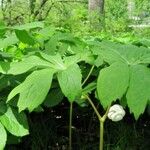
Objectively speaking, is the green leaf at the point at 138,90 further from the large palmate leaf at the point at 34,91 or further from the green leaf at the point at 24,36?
the green leaf at the point at 24,36

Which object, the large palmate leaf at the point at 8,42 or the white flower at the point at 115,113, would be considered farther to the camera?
the large palmate leaf at the point at 8,42

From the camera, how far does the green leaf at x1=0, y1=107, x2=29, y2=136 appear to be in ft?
5.23

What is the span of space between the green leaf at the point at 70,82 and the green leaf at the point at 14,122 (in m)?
0.25

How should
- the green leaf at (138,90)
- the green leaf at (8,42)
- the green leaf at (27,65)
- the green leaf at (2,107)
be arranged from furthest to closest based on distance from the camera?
1. the green leaf at (8,42)
2. the green leaf at (2,107)
3. the green leaf at (27,65)
4. the green leaf at (138,90)

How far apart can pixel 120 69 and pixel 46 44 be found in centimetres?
54

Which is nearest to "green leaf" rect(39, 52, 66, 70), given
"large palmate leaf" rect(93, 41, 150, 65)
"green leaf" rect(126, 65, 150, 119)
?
"large palmate leaf" rect(93, 41, 150, 65)

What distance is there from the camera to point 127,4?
14.1m

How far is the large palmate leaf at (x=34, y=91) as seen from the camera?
145cm

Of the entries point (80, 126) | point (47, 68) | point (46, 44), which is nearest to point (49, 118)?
point (80, 126)

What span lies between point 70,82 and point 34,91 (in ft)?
0.36

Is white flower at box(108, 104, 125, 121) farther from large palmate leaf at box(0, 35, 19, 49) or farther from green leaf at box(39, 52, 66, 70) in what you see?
large palmate leaf at box(0, 35, 19, 49)

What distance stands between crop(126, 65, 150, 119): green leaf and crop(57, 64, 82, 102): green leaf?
0.15 metres

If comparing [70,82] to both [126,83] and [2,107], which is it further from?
[2,107]

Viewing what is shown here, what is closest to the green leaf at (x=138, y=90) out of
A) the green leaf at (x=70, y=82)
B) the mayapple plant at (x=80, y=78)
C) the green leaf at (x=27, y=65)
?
the mayapple plant at (x=80, y=78)
